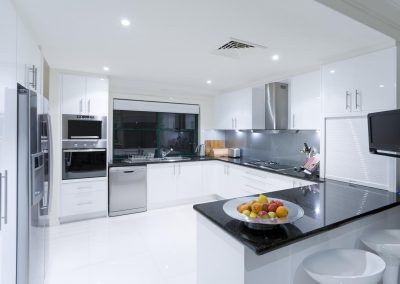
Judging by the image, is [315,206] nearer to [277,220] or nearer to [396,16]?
[277,220]

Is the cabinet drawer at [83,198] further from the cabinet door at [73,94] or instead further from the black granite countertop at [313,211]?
the black granite countertop at [313,211]

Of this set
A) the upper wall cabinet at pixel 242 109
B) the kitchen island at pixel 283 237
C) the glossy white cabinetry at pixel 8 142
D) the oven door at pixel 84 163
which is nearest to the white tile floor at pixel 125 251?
the oven door at pixel 84 163

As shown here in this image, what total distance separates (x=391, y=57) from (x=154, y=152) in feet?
12.5

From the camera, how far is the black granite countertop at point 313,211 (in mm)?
1185

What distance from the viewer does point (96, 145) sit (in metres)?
3.47

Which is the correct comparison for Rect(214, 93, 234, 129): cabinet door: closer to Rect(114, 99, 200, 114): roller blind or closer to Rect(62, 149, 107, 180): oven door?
Rect(114, 99, 200, 114): roller blind

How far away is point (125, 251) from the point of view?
2.60m

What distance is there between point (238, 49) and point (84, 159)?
271 cm

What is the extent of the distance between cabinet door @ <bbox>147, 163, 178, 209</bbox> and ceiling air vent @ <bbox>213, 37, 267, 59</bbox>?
224 cm

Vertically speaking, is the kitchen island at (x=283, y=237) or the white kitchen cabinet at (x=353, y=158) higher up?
the white kitchen cabinet at (x=353, y=158)

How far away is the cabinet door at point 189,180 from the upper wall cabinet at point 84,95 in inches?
65.7

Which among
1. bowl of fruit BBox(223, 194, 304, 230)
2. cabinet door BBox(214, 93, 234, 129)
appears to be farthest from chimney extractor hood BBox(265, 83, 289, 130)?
bowl of fruit BBox(223, 194, 304, 230)

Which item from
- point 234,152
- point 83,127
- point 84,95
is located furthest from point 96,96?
point 234,152

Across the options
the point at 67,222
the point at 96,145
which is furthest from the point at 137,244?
the point at 96,145
